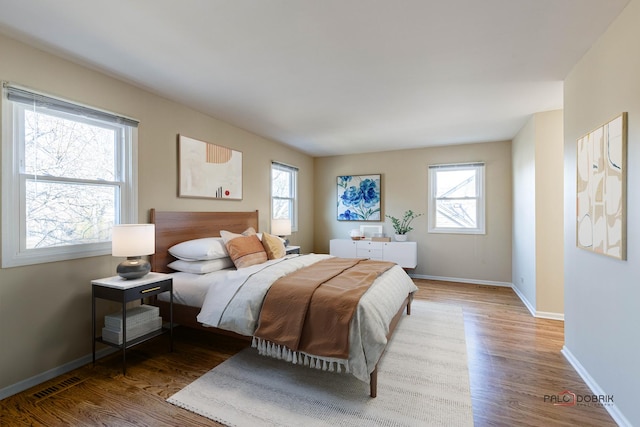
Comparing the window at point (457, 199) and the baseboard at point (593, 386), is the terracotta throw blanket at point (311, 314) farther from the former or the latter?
the window at point (457, 199)

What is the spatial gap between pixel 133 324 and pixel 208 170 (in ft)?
6.48

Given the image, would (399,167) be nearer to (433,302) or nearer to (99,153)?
(433,302)

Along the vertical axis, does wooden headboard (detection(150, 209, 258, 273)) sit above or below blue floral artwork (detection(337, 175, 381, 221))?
below

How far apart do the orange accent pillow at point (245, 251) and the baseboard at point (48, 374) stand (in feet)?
4.50

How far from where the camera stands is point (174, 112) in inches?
131

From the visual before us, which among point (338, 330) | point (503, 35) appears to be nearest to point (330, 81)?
point (503, 35)

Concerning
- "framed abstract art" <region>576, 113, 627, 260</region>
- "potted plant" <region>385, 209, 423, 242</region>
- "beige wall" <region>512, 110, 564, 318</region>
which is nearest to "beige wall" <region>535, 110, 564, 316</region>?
"beige wall" <region>512, 110, 564, 318</region>

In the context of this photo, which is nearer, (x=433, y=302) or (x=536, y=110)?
(x=536, y=110)

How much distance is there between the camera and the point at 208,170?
12.3 feet

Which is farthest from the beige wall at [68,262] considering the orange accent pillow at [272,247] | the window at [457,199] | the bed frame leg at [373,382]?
the window at [457,199]

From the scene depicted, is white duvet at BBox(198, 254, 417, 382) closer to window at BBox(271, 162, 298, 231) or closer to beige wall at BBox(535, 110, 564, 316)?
beige wall at BBox(535, 110, 564, 316)

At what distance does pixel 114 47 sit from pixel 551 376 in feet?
13.8

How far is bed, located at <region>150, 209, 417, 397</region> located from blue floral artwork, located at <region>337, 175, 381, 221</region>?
8.34 ft

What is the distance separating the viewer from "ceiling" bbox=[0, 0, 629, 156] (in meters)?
1.80
